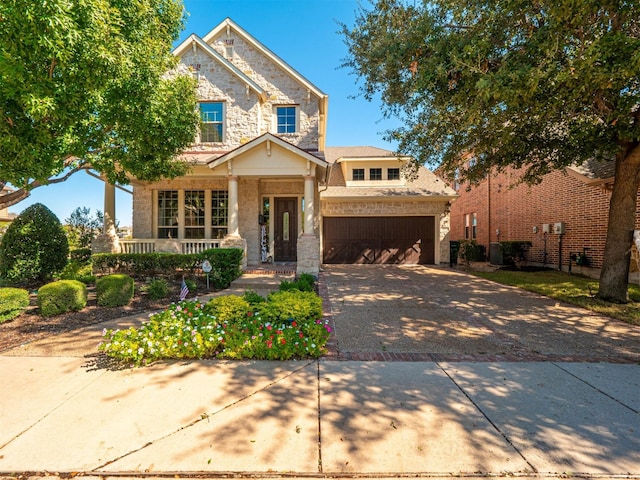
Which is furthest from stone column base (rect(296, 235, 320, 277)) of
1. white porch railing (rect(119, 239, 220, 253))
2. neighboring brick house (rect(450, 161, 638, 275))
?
neighboring brick house (rect(450, 161, 638, 275))

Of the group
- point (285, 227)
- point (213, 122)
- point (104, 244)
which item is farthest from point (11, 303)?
point (213, 122)

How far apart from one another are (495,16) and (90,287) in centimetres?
1154

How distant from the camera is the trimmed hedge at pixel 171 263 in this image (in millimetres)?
8523

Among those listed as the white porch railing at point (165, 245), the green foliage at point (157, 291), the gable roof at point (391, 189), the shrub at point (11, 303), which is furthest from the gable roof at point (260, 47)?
the shrub at point (11, 303)

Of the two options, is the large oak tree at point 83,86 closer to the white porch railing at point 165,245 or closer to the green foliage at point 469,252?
the white porch railing at point 165,245

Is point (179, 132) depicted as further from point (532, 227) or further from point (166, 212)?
point (532, 227)

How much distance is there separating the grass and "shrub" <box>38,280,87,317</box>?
10.6 meters

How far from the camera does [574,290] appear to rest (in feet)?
27.4

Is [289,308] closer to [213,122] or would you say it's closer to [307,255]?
[307,255]

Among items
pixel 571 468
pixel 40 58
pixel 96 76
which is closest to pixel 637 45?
pixel 571 468

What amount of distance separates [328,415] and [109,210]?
11322 mm

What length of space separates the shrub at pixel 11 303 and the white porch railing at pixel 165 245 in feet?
17.8

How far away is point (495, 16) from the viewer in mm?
5781

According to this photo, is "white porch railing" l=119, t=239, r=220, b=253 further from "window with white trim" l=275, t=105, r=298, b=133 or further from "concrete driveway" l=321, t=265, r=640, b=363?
"window with white trim" l=275, t=105, r=298, b=133
